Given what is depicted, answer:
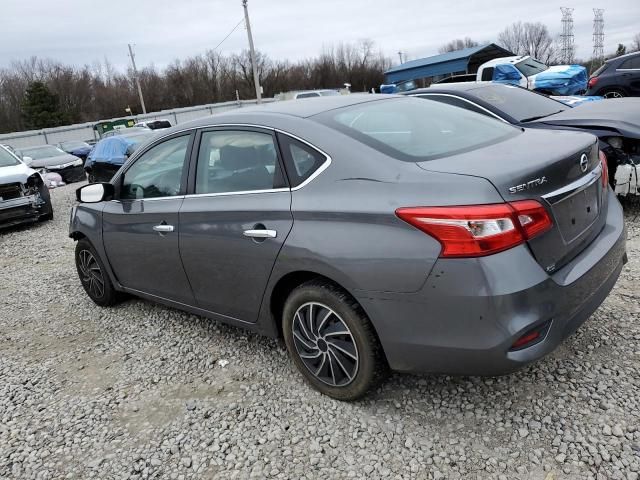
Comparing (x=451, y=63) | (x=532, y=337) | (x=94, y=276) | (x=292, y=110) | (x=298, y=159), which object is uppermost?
(x=451, y=63)

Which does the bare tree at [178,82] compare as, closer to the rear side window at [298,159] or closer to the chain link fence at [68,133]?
the chain link fence at [68,133]

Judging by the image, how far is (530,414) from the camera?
8.18 feet

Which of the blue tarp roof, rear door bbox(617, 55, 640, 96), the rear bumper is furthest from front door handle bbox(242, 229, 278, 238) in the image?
the blue tarp roof

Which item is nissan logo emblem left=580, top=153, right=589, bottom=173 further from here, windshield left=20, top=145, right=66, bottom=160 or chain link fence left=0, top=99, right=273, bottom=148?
chain link fence left=0, top=99, right=273, bottom=148

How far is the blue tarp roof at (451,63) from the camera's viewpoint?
30281mm

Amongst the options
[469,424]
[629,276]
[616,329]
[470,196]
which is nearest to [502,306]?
[470,196]

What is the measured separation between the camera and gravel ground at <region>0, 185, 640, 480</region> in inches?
90.4

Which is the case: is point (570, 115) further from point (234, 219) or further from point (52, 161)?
point (52, 161)

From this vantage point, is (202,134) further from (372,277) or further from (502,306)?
(502,306)

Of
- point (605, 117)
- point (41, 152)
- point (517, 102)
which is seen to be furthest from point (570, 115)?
point (41, 152)

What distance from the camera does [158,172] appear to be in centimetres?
361

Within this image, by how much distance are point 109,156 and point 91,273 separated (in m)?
8.57

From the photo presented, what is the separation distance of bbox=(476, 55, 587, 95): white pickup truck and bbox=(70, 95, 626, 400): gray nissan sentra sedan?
12821 millimetres

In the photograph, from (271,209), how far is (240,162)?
0.48 m
